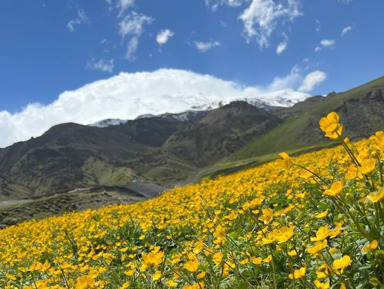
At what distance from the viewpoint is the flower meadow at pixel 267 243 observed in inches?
106

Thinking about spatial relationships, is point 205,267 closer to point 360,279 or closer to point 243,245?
point 243,245

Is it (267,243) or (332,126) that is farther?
(267,243)

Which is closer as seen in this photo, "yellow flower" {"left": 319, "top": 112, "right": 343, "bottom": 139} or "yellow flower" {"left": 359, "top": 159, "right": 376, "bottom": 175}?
"yellow flower" {"left": 359, "top": 159, "right": 376, "bottom": 175}

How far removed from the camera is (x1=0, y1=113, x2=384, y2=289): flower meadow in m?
2.69

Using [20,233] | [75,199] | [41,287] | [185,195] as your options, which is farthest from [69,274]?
[75,199]

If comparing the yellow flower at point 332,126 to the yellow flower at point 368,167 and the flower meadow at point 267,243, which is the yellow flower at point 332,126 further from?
the yellow flower at point 368,167

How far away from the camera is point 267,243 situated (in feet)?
9.50

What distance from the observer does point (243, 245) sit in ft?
19.0

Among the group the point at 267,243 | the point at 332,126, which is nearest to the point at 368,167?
the point at 332,126

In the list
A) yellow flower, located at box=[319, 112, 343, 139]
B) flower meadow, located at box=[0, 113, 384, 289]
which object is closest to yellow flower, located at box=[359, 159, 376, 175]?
flower meadow, located at box=[0, 113, 384, 289]

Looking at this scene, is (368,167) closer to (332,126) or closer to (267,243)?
(332,126)

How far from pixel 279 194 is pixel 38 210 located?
52.2 meters

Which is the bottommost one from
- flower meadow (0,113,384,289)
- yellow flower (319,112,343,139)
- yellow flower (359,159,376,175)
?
flower meadow (0,113,384,289)

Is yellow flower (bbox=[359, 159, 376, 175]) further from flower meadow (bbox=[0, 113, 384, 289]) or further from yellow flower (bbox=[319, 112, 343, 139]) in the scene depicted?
yellow flower (bbox=[319, 112, 343, 139])
